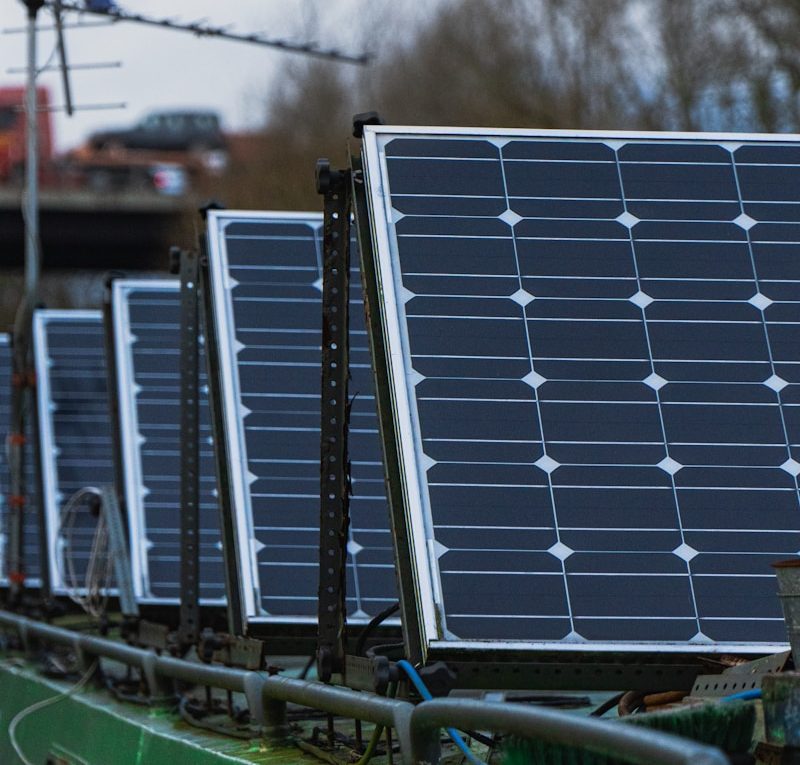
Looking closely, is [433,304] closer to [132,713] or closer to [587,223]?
[587,223]

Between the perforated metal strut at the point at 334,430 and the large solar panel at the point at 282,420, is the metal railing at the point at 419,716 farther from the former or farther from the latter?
the large solar panel at the point at 282,420

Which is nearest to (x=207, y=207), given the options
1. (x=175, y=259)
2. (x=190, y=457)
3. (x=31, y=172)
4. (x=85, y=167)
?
(x=175, y=259)

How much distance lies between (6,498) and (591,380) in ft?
42.4

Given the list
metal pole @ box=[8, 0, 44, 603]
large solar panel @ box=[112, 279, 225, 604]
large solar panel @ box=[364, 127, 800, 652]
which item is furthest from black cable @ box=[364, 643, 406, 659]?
metal pole @ box=[8, 0, 44, 603]

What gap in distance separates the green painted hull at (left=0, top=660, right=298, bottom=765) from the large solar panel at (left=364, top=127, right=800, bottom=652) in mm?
1209

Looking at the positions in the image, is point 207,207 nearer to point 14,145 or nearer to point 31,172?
point 31,172

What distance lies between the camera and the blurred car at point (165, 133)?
214 feet

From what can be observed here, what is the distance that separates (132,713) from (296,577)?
1082 mm

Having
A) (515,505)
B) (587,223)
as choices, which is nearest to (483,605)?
(515,505)

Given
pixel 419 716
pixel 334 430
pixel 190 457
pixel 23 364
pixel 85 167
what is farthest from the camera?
pixel 85 167

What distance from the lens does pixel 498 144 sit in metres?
7.36

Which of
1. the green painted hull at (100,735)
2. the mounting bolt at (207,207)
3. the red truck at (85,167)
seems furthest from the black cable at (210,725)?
the red truck at (85,167)

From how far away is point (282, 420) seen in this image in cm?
1012

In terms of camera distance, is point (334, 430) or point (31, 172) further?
point (31, 172)
